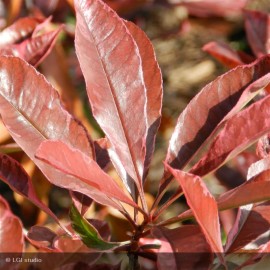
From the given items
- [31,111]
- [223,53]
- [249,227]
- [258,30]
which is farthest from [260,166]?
[258,30]

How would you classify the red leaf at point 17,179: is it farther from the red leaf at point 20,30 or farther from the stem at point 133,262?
the red leaf at point 20,30

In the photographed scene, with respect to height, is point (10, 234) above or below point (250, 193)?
below

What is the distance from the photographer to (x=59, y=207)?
5.31 ft

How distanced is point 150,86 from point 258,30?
476 mm

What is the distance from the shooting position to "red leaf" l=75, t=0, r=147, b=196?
78 cm

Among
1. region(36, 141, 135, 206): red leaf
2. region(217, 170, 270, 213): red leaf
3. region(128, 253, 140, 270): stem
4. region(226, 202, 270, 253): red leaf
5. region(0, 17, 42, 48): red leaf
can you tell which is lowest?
region(128, 253, 140, 270): stem

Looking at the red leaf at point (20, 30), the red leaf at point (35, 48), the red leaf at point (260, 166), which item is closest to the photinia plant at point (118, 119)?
the red leaf at point (260, 166)

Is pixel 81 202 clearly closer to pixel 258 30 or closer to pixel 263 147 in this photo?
pixel 263 147

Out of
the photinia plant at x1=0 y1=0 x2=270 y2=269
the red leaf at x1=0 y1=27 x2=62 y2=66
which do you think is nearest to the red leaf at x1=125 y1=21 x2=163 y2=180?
the photinia plant at x1=0 y1=0 x2=270 y2=269

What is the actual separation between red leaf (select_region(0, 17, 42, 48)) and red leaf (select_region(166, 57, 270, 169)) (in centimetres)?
46

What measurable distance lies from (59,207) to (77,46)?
0.89 meters

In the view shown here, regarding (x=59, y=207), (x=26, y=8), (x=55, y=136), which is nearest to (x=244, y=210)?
(x=55, y=136)

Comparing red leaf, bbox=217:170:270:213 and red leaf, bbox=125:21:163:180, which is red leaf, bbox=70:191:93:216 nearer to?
red leaf, bbox=125:21:163:180

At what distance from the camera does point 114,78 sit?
2.59 ft
